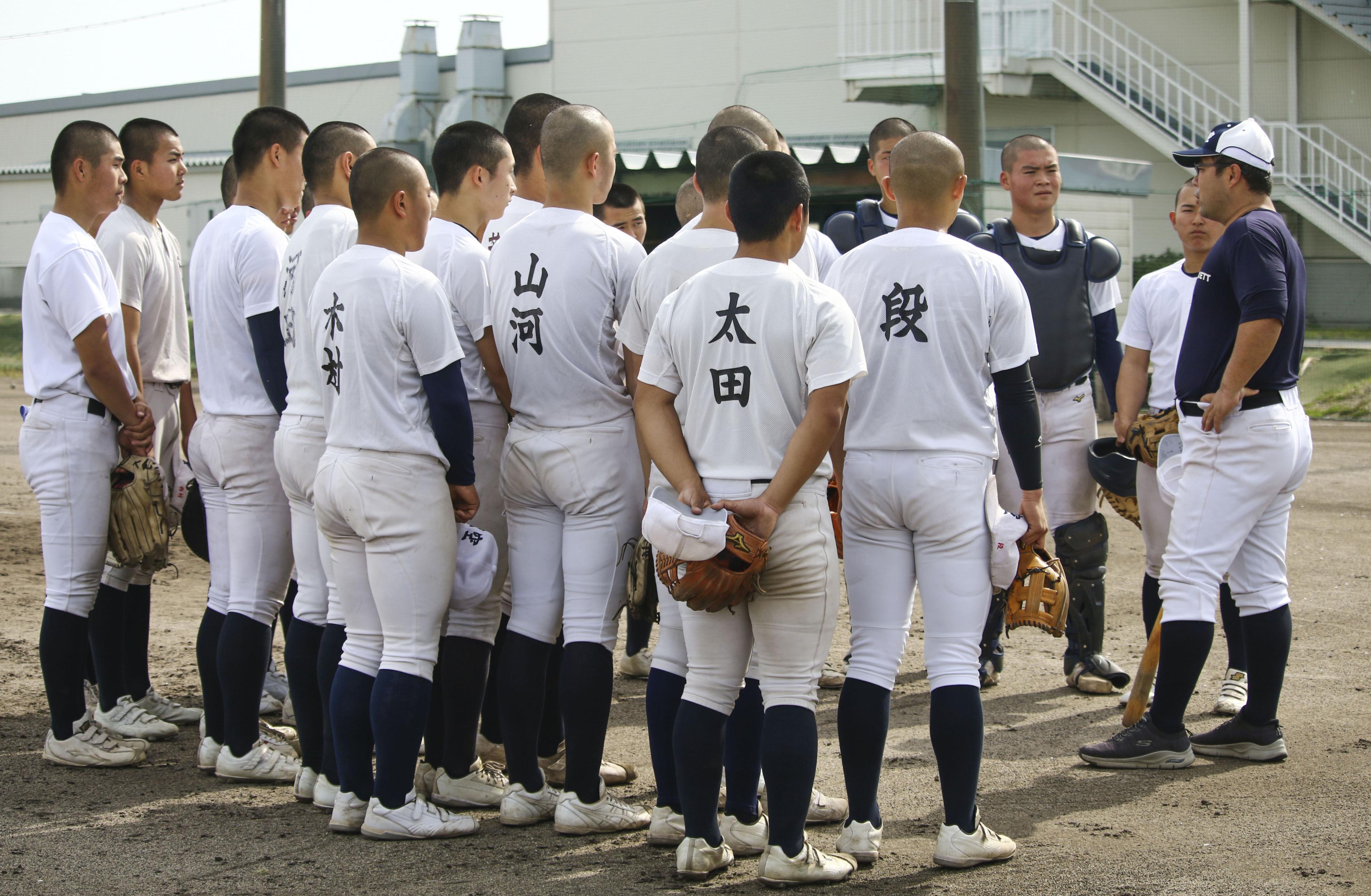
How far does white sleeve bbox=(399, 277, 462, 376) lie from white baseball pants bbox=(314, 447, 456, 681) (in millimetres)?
303

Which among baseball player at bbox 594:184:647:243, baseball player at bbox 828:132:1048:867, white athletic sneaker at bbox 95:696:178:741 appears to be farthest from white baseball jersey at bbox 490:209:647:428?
baseball player at bbox 594:184:647:243

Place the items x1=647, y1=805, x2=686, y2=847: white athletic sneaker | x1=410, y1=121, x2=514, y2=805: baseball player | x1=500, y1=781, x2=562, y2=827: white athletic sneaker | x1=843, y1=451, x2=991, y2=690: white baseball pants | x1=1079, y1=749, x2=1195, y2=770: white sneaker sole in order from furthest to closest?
x1=1079, y1=749, x2=1195, y2=770: white sneaker sole → x1=410, y1=121, x2=514, y2=805: baseball player → x1=500, y1=781, x2=562, y2=827: white athletic sneaker → x1=647, y1=805, x2=686, y2=847: white athletic sneaker → x1=843, y1=451, x2=991, y2=690: white baseball pants

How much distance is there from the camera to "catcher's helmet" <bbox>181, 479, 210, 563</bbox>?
5539 mm

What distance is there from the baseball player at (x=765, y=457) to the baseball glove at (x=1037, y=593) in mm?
743

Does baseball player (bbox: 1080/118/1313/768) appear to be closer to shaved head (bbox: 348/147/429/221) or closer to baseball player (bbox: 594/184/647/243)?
shaved head (bbox: 348/147/429/221)

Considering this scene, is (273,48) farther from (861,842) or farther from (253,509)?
(861,842)

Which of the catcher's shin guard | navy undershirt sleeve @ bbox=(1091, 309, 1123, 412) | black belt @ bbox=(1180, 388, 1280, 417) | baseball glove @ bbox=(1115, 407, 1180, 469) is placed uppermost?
navy undershirt sleeve @ bbox=(1091, 309, 1123, 412)

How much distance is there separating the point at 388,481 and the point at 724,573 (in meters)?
1.17

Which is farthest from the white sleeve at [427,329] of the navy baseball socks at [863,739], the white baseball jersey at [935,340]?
the navy baseball socks at [863,739]

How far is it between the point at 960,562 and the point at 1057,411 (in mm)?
2229

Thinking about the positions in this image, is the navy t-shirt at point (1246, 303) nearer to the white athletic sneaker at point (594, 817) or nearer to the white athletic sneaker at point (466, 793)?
the white athletic sneaker at point (594, 817)

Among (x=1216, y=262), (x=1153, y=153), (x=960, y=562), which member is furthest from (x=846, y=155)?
(x=960, y=562)

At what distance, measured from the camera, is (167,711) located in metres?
5.68

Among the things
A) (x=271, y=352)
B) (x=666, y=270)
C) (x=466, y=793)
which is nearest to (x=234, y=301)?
(x=271, y=352)
